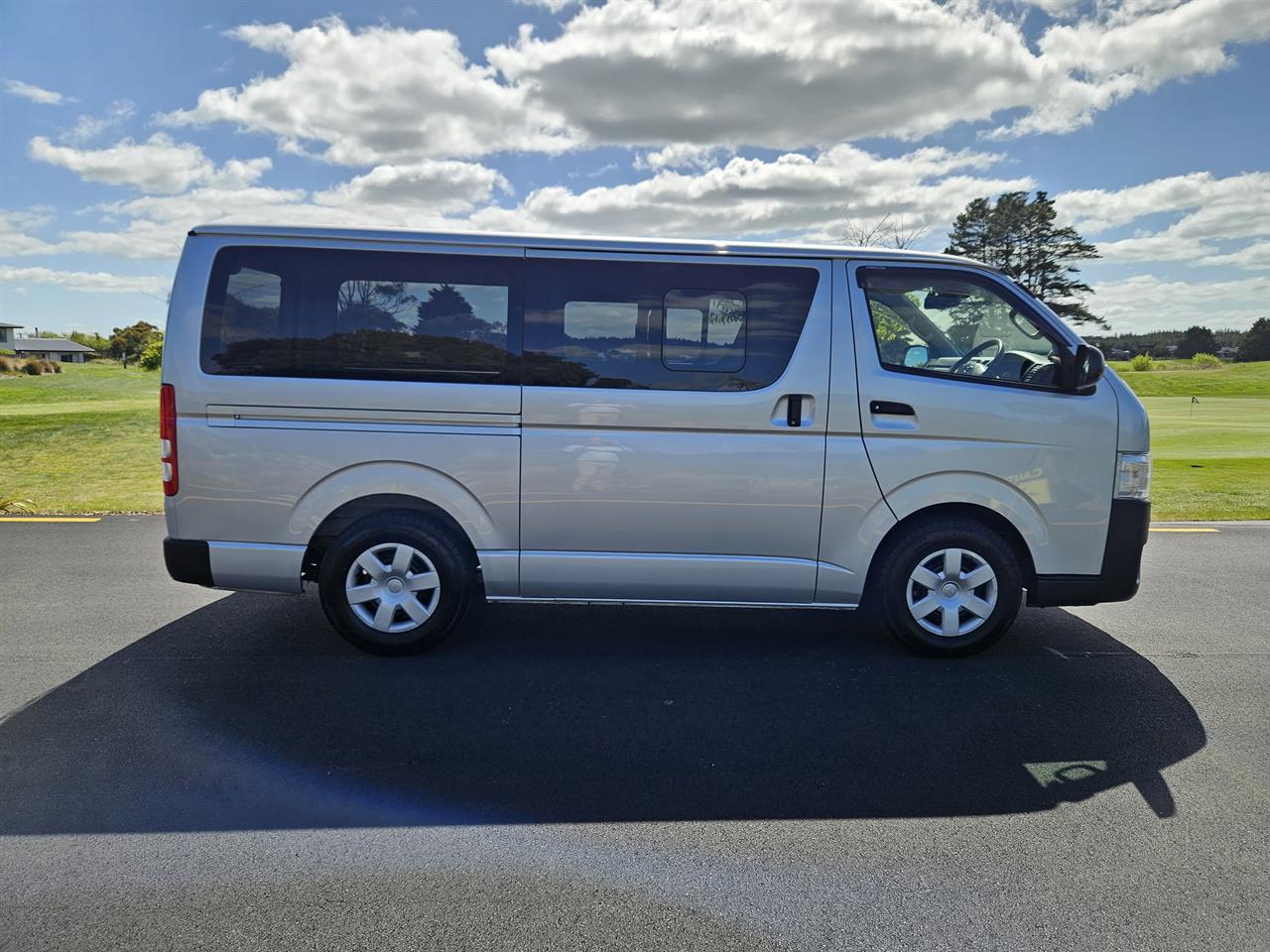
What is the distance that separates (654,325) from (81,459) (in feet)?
41.2

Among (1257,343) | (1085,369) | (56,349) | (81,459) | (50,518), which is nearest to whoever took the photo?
(1085,369)

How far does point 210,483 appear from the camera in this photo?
15.0ft

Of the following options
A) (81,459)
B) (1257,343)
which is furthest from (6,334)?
(1257,343)

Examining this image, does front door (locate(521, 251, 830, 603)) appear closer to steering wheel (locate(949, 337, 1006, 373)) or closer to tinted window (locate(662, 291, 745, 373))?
tinted window (locate(662, 291, 745, 373))

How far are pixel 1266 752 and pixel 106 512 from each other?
386 inches

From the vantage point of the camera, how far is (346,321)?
455 centimetres

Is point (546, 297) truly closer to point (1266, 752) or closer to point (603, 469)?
point (603, 469)

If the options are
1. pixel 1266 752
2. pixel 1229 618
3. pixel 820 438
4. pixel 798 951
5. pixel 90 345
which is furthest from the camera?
pixel 90 345

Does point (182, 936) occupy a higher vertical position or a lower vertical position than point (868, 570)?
lower

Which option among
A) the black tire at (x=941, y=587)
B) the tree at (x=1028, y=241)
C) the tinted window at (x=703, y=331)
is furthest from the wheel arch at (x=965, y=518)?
the tree at (x=1028, y=241)

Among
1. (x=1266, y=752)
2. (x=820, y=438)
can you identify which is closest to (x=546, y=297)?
(x=820, y=438)

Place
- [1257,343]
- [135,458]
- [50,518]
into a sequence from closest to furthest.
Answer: [50,518], [135,458], [1257,343]

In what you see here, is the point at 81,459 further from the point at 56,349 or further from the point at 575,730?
the point at 56,349

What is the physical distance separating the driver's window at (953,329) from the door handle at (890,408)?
20cm
